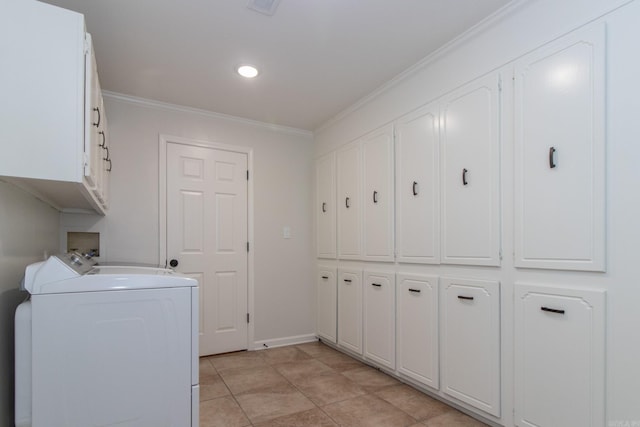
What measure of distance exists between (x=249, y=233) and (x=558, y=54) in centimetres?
293

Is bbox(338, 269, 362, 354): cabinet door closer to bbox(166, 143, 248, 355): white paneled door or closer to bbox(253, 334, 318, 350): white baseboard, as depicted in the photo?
bbox(253, 334, 318, 350): white baseboard

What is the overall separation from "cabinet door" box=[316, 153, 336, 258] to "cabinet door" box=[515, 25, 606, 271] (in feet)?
6.50

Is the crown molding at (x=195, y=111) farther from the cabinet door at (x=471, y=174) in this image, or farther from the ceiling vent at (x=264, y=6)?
the cabinet door at (x=471, y=174)

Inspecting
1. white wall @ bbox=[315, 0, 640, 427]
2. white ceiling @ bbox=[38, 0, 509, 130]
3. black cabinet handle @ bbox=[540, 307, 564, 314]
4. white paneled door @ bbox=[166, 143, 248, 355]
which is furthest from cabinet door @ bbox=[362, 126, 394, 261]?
white paneled door @ bbox=[166, 143, 248, 355]

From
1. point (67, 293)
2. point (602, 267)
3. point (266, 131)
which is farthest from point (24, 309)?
point (266, 131)

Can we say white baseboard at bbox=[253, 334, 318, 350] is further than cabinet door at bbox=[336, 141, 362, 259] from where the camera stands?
Yes

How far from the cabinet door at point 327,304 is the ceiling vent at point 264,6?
7.91ft

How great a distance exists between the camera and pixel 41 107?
131 cm

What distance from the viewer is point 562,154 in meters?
1.72

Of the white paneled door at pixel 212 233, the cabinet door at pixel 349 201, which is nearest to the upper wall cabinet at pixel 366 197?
the cabinet door at pixel 349 201

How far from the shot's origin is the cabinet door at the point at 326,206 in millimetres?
3664

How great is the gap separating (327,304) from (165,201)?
192 centimetres

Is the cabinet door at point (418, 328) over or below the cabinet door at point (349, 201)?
below

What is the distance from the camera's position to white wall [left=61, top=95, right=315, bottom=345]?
3.10 metres
